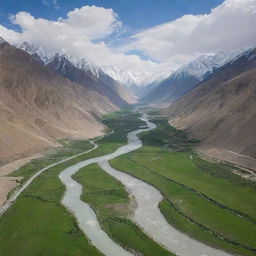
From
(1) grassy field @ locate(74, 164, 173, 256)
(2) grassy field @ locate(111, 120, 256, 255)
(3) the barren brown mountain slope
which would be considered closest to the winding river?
→ (1) grassy field @ locate(74, 164, 173, 256)

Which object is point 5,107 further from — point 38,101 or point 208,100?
point 208,100

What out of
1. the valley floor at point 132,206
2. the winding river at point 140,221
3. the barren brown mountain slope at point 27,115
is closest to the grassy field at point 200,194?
the valley floor at point 132,206

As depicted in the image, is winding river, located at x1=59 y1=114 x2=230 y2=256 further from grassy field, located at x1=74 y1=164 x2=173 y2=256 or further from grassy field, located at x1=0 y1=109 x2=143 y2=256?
grassy field, located at x1=0 y1=109 x2=143 y2=256

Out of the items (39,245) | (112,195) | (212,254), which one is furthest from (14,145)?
(212,254)

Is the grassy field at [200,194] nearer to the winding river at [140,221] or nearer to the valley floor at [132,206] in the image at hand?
the valley floor at [132,206]

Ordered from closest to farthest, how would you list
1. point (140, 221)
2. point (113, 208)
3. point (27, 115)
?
point (140, 221) < point (113, 208) < point (27, 115)

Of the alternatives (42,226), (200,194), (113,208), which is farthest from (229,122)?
(42,226)

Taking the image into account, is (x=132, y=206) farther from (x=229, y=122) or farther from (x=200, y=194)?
(x=229, y=122)
